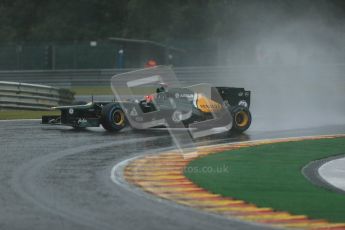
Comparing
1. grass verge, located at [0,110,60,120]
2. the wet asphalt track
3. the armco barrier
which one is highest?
the armco barrier

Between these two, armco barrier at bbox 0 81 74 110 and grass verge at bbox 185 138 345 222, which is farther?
armco barrier at bbox 0 81 74 110

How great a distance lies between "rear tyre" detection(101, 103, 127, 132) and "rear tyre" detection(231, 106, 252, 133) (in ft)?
8.55

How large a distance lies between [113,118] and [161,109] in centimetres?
117

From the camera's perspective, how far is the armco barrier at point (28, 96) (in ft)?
79.9

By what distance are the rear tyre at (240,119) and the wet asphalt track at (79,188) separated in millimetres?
725

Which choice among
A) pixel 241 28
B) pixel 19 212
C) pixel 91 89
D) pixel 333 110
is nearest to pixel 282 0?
pixel 241 28

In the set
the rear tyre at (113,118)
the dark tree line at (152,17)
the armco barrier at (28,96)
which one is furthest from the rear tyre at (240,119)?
the dark tree line at (152,17)

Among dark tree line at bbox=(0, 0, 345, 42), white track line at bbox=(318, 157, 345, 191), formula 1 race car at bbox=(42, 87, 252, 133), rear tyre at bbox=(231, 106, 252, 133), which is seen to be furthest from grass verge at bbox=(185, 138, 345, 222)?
dark tree line at bbox=(0, 0, 345, 42)

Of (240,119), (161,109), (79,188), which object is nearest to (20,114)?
(161,109)

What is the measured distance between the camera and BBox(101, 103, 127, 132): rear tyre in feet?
55.8

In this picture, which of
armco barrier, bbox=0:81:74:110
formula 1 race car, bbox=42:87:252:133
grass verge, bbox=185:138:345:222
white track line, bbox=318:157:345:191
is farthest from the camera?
armco barrier, bbox=0:81:74:110

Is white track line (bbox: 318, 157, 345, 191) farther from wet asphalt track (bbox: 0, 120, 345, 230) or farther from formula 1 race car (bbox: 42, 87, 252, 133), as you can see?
formula 1 race car (bbox: 42, 87, 252, 133)

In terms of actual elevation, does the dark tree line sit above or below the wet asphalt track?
above

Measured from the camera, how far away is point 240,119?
17.2m
